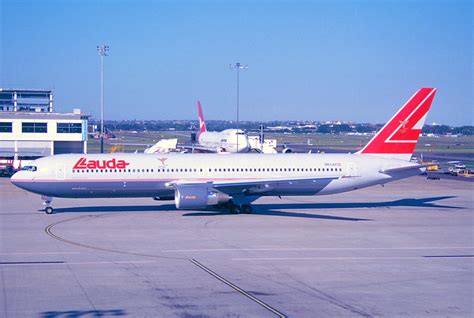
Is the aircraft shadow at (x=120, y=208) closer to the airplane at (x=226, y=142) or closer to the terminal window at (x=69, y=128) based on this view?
the terminal window at (x=69, y=128)

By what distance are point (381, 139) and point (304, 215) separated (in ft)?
27.0

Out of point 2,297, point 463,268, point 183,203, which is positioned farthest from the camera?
point 183,203

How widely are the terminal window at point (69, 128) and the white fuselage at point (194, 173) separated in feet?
113

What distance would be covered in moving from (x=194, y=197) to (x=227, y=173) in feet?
13.1

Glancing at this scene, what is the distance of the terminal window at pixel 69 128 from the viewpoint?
72125mm

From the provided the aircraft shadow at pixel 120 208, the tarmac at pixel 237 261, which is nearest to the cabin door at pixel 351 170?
the tarmac at pixel 237 261

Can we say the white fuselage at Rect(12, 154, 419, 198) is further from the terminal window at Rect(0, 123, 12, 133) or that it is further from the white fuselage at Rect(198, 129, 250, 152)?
the white fuselage at Rect(198, 129, 250, 152)

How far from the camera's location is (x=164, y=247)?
27.7 metres

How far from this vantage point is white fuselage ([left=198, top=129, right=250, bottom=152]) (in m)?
89.9

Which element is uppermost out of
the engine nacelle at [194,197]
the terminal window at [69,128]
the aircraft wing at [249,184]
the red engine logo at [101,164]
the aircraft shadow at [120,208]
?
the terminal window at [69,128]

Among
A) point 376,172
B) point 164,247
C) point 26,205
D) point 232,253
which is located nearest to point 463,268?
point 232,253

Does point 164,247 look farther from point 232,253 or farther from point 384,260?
A: point 384,260

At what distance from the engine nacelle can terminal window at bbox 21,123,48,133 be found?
39441 mm

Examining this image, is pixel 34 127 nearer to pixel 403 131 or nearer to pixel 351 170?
pixel 351 170
